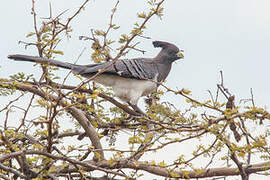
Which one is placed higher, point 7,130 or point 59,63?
point 59,63

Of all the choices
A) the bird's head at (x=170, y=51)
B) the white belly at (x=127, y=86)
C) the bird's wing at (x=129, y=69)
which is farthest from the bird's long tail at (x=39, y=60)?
the bird's head at (x=170, y=51)

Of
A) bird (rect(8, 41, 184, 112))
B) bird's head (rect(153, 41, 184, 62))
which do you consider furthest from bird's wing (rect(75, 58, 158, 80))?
bird's head (rect(153, 41, 184, 62))

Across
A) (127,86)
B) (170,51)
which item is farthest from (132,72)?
(170,51)

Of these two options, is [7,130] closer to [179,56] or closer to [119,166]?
[119,166]

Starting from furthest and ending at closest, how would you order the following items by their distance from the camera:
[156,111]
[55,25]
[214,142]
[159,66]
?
[159,66]
[156,111]
[55,25]
[214,142]

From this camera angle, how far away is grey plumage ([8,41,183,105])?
203 inches

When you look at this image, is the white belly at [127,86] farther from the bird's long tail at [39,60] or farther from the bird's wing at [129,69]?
the bird's long tail at [39,60]

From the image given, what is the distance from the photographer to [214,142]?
3.55m

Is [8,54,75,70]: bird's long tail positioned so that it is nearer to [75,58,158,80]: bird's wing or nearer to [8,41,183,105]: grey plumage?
[8,41,183,105]: grey plumage

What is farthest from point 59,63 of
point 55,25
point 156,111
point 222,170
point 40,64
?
point 222,170

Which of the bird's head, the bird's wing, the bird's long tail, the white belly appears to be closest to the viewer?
the bird's long tail

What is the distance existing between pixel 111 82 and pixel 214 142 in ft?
7.06

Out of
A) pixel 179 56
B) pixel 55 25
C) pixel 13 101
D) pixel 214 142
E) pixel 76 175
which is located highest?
pixel 179 56

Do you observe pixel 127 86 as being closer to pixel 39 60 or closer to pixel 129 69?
pixel 129 69
